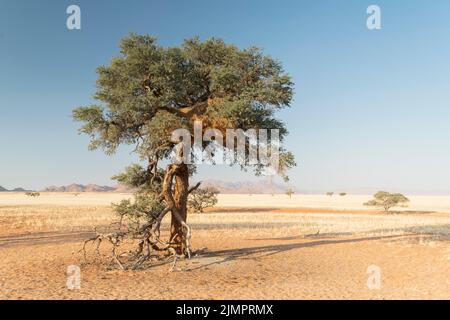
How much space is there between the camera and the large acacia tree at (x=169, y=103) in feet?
61.3

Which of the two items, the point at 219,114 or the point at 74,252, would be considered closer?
the point at 219,114

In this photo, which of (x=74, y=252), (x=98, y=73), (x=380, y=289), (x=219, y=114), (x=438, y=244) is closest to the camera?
(x=380, y=289)

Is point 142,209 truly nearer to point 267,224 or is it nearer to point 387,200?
point 267,224

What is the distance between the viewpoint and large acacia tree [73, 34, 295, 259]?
1867 cm

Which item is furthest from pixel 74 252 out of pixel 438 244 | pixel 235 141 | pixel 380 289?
pixel 438 244

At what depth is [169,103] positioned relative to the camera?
20.2 m

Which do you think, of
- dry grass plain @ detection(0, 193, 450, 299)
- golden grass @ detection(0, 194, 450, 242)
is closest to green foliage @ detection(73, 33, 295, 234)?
dry grass plain @ detection(0, 193, 450, 299)

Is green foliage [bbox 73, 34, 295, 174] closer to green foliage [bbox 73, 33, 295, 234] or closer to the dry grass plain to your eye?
green foliage [bbox 73, 33, 295, 234]

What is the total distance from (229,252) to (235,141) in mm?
7161

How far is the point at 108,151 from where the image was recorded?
21.4 metres

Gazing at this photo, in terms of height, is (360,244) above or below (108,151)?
below

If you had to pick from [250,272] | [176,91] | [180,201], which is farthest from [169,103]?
[250,272]
